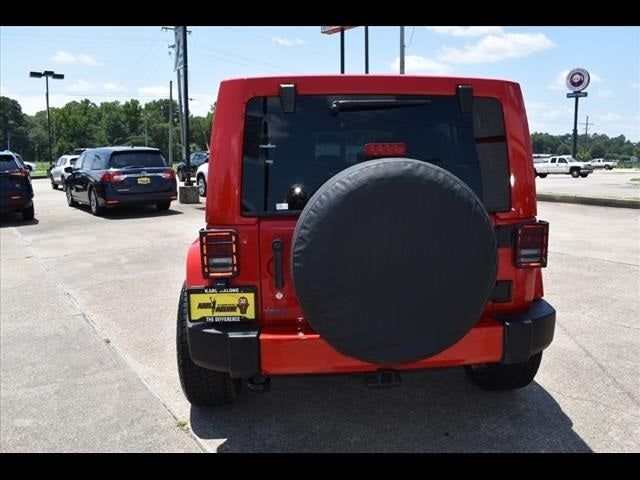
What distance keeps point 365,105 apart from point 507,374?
189 centimetres

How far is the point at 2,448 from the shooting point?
114 inches

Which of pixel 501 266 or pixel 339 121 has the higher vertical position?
pixel 339 121

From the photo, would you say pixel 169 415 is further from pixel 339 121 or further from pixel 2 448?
pixel 339 121

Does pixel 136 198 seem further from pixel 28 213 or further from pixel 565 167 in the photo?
pixel 565 167

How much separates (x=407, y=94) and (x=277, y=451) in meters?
2.01

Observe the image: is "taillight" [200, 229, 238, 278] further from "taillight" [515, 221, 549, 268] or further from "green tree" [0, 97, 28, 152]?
"green tree" [0, 97, 28, 152]

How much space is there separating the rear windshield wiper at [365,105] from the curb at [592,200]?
498 inches

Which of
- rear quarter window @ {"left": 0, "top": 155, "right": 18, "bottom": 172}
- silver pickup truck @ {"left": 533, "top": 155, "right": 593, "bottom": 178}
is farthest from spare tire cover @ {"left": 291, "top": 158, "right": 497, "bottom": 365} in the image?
silver pickup truck @ {"left": 533, "top": 155, "right": 593, "bottom": 178}

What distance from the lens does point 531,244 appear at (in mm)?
2809

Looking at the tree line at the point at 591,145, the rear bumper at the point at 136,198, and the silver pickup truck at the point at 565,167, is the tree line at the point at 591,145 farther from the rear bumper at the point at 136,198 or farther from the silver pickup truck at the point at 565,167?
the rear bumper at the point at 136,198

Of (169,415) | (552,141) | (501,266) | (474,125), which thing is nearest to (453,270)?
(501,266)

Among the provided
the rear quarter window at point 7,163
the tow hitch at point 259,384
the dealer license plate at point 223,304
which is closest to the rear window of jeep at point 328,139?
the dealer license plate at point 223,304

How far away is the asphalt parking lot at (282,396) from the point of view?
2887 millimetres

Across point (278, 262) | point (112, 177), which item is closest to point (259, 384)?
point (278, 262)
